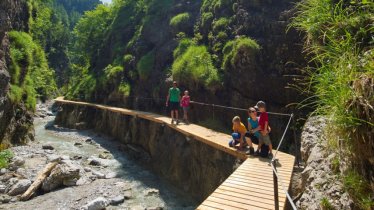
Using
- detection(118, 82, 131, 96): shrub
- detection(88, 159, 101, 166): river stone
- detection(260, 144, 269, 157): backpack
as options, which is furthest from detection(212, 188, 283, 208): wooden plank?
detection(118, 82, 131, 96): shrub

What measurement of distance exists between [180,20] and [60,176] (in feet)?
53.0

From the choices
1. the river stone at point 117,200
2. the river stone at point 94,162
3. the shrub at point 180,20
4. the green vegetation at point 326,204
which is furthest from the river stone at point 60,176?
the shrub at point 180,20

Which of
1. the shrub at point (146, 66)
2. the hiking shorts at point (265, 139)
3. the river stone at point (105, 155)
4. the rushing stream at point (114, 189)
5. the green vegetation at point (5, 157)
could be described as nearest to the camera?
Answer: the hiking shorts at point (265, 139)

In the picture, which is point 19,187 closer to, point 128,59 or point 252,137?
point 252,137

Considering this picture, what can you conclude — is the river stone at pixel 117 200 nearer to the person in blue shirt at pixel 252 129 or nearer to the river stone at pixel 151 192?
the river stone at pixel 151 192

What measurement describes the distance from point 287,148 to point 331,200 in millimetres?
8840

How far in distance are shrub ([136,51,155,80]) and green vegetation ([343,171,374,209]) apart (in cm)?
2199

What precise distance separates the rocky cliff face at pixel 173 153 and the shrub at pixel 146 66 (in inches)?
156

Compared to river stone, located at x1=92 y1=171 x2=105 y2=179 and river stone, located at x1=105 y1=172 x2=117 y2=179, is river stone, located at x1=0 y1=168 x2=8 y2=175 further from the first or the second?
river stone, located at x1=105 y1=172 x2=117 y2=179

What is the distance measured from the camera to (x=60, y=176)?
14.8 meters

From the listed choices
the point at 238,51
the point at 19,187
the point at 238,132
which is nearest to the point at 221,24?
the point at 238,51

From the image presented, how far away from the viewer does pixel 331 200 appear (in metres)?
4.66

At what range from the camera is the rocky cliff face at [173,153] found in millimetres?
12391

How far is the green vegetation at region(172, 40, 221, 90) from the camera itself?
55.9 feet
